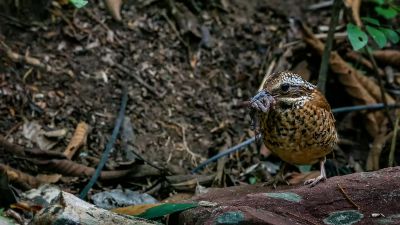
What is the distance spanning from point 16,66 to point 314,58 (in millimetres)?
2892

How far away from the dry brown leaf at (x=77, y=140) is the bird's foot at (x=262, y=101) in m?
1.79

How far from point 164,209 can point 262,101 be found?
0.93 m

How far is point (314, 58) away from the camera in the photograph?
7.20 meters

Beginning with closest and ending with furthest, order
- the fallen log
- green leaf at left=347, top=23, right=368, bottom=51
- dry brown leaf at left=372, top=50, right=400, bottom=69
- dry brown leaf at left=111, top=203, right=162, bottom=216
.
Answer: the fallen log, dry brown leaf at left=111, top=203, right=162, bottom=216, green leaf at left=347, top=23, right=368, bottom=51, dry brown leaf at left=372, top=50, right=400, bottom=69

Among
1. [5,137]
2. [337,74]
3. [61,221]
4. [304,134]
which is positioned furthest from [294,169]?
[61,221]

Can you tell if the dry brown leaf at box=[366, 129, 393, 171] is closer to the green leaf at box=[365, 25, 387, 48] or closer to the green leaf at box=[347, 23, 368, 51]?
the green leaf at box=[365, 25, 387, 48]

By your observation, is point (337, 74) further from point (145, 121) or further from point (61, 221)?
point (61, 221)

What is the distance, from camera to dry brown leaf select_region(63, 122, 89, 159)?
5.66 metres

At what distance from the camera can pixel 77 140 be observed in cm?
575

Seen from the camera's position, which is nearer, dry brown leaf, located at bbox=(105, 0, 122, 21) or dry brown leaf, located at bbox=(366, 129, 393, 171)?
dry brown leaf, located at bbox=(366, 129, 393, 171)

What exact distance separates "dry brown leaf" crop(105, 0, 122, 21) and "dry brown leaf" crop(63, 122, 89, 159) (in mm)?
1152

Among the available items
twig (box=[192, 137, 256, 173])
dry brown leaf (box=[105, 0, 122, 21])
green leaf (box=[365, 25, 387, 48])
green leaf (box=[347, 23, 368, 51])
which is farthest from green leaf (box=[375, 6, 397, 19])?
dry brown leaf (box=[105, 0, 122, 21])

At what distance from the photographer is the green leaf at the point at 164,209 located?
3.96m

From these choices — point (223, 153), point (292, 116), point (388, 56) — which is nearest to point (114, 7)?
point (223, 153)
